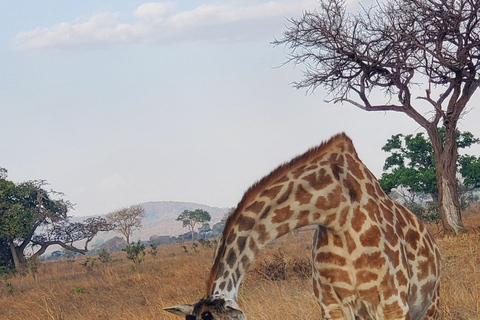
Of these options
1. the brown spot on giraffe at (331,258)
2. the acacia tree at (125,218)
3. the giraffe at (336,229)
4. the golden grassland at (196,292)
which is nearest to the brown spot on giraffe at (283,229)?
the giraffe at (336,229)

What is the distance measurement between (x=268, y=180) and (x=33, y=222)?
1322 inches

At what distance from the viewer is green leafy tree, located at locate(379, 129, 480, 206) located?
100 feet

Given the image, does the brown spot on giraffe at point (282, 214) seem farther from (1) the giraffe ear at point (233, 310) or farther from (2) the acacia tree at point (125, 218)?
(2) the acacia tree at point (125, 218)

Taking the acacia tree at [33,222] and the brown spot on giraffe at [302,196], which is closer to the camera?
the brown spot on giraffe at [302,196]

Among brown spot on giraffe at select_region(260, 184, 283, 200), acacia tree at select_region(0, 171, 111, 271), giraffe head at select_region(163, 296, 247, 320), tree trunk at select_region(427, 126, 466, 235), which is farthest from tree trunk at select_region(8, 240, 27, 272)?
giraffe head at select_region(163, 296, 247, 320)

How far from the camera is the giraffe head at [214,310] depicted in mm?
Answer: 3109

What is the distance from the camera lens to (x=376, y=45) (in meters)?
17.7

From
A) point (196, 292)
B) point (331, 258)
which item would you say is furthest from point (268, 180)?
point (196, 292)

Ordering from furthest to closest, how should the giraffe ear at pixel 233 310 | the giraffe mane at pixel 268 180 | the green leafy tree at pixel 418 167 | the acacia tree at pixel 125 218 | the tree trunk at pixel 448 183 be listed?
the acacia tree at pixel 125 218 < the green leafy tree at pixel 418 167 < the tree trunk at pixel 448 183 < the giraffe mane at pixel 268 180 < the giraffe ear at pixel 233 310

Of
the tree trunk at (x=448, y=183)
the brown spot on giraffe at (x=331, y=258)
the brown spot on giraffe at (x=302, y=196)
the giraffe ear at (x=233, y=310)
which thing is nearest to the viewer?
the giraffe ear at (x=233, y=310)

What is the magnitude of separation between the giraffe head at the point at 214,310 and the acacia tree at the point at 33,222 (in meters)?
29.5

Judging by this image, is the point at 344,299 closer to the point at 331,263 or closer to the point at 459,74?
the point at 331,263

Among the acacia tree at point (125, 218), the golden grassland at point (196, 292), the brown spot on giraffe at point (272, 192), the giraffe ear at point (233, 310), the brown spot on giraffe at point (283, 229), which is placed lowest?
the golden grassland at point (196, 292)

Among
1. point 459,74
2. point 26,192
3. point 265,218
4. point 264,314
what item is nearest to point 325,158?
point 265,218
